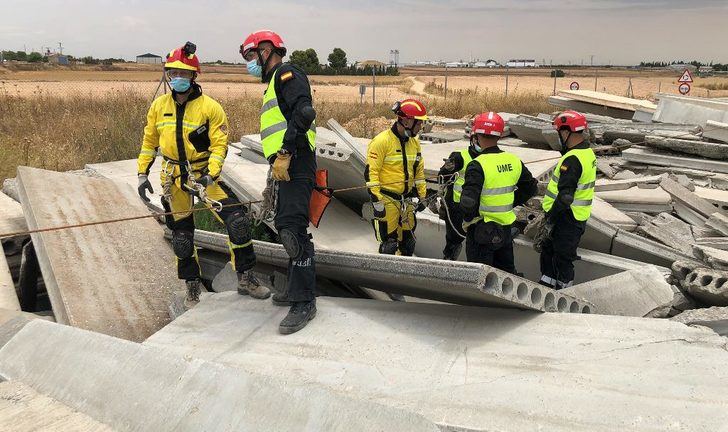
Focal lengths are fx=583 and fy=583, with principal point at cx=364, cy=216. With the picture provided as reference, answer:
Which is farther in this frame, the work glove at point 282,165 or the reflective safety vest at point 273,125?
the reflective safety vest at point 273,125

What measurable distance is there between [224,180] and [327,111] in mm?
11994

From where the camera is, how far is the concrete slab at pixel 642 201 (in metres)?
6.12

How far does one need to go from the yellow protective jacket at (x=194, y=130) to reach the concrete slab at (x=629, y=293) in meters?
2.77

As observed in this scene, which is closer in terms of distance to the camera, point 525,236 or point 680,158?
point 525,236

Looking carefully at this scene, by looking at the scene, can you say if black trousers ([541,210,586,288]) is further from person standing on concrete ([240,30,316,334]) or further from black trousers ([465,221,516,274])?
person standing on concrete ([240,30,316,334])

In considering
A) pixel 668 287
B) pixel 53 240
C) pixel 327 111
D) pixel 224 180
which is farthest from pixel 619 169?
pixel 327 111

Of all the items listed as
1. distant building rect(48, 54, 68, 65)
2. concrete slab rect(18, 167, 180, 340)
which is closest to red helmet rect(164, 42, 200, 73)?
concrete slab rect(18, 167, 180, 340)

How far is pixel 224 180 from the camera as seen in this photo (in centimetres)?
642

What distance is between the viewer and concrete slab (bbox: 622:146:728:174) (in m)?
7.36

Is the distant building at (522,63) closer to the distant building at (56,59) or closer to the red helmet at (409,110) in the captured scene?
the distant building at (56,59)

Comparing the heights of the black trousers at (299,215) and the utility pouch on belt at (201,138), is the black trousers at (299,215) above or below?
below

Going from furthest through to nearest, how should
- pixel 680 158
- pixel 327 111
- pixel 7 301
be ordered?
pixel 327 111, pixel 680 158, pixel 7 301

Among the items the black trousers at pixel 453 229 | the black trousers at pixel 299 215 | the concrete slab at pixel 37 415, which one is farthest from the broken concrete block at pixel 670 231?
the concrete slab at pixel 37 415

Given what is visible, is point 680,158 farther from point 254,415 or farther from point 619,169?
point 254,415
